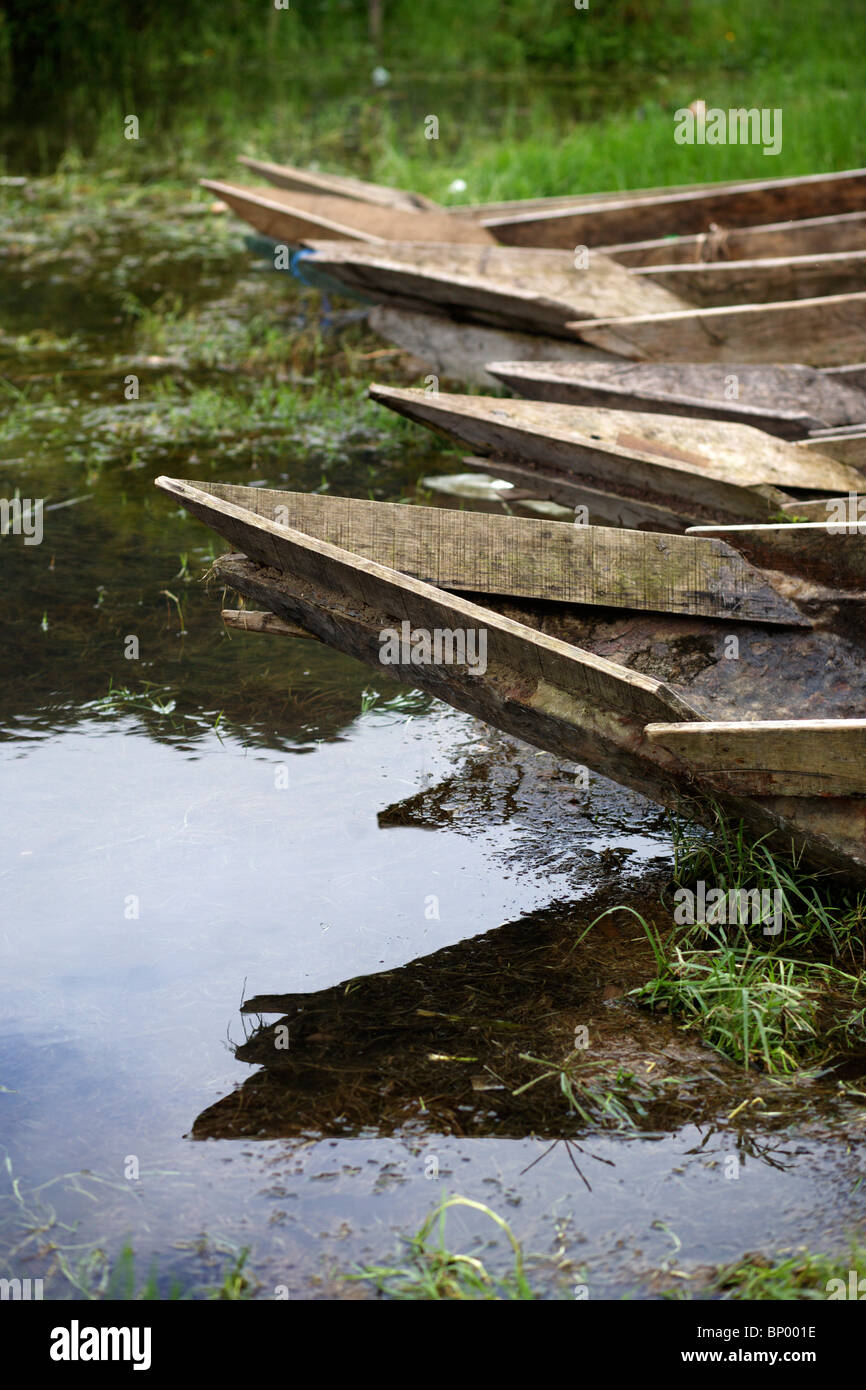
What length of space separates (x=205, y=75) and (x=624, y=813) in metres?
13.5

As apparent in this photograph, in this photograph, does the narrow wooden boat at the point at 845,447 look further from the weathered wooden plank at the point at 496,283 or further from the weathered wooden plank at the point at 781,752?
the weathered wooden plank at the point at 781,752

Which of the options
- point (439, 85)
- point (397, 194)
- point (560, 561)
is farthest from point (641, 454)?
point (439, 85)

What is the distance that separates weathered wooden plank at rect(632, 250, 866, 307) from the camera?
18.8ft

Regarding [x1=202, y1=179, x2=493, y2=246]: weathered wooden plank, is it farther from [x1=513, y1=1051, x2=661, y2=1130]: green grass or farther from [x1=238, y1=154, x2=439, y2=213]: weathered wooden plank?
[x1=513, y1=1051, x2=661, y2=1130]: green grass

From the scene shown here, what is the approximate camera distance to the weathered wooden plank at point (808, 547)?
3.49m

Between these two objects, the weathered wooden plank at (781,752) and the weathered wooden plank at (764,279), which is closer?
the weathered wooden plank at (781,752)

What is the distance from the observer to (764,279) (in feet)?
19.0

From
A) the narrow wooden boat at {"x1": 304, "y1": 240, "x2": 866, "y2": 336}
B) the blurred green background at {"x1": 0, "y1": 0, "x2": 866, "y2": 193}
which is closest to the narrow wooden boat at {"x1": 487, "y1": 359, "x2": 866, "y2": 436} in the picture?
the narrow wooden boat at {"x1": 304, "y1": 240, "x2": 866, "y2": 336}

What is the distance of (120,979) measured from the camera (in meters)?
3.09

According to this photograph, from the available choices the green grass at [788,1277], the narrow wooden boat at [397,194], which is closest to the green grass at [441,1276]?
the green grass at [788,1277]

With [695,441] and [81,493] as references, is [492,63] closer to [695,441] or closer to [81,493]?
[81,493]

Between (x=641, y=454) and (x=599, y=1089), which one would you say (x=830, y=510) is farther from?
(x=599, y=1089)

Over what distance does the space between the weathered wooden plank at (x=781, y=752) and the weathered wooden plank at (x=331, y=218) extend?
180 inches
